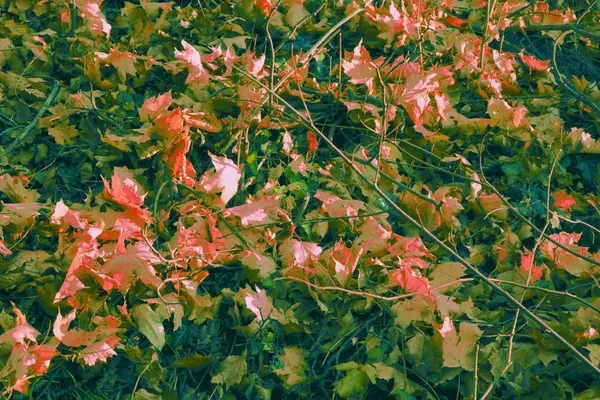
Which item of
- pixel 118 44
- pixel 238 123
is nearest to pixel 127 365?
pixel 238 123

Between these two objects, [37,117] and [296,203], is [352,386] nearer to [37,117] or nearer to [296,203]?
[296,203]

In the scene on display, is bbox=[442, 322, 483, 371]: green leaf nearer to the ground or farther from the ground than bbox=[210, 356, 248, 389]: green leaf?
farther from the ground

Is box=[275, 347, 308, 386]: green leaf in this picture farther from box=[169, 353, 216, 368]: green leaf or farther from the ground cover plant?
box=[169, 353, 216, 368]: green leaf

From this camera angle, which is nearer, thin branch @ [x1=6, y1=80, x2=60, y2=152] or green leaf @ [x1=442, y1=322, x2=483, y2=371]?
green leaf @ [x1=442, y1=322, x2=483, y2=371]

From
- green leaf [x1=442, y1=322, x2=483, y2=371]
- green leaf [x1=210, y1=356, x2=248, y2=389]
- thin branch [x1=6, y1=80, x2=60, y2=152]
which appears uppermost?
thin branch [x1=6, y1=80, x2=60, y2=152]

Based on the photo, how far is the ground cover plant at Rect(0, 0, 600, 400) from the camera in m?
1.28

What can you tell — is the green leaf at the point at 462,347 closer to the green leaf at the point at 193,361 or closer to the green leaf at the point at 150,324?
the green leaf at the point at 193,361

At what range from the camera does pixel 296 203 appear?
1.57 m

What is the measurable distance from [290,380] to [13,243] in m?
0.76

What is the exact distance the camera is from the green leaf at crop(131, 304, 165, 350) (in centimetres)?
128

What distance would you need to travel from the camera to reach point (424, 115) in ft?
5.58

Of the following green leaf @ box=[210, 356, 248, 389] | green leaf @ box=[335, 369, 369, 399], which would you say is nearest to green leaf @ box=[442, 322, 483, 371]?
green leaf @ box=[335, 369, 369, 399]

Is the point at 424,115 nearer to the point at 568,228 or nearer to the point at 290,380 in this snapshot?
the point at 568,228

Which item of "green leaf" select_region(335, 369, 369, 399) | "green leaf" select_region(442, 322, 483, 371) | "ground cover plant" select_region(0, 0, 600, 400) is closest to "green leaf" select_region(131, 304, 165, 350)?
"ground cover plant" select_region(0, 0, 600, 400)
